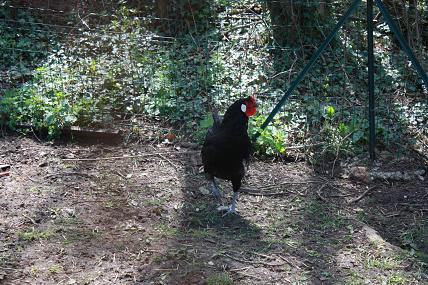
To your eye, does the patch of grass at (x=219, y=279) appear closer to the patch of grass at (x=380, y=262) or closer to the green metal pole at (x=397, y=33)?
the patch of grass at (x=380, y=262)

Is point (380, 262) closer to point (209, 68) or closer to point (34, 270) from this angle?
point (34, 270)

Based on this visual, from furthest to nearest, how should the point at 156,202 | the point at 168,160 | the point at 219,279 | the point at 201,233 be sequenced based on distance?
the point at 168,160 < the point at 156,202 < the point at 201,233 < the point at 219,279

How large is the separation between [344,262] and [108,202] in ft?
7.26

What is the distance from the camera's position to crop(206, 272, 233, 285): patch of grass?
457 cm

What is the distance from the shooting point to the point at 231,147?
5.79 m

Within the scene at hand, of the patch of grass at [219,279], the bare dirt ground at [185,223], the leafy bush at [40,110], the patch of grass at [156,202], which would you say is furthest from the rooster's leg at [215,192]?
the leafy bush at [40,110]

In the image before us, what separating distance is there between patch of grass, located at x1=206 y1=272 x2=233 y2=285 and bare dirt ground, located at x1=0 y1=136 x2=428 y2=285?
11 millimetres

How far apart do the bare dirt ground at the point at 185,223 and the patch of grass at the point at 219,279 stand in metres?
0.01

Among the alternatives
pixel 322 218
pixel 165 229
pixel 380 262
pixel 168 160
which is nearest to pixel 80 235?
pixel 165 229

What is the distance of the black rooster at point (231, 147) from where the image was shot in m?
5.80

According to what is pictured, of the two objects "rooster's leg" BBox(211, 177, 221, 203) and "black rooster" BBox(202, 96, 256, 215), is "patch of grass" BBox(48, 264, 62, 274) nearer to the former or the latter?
"black rooster" BBox(202, 96, 256, 215)

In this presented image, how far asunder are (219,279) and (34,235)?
5.29 ft

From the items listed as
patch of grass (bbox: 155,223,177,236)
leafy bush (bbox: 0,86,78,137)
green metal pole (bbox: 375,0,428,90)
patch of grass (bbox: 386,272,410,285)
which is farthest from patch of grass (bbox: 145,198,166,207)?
green metal pole (bbox: 375,0,428,90)

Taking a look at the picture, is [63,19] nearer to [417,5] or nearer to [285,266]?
[417,5]
